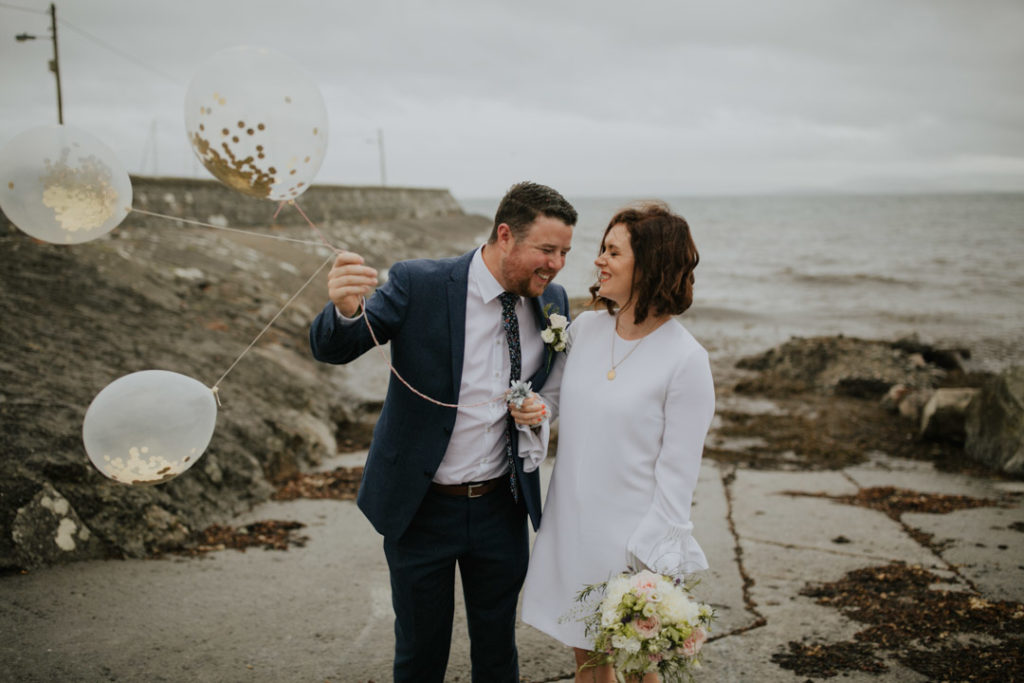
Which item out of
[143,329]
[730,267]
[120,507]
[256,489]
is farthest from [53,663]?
[730,267]

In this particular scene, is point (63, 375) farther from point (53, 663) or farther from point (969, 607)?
point (969, 607)

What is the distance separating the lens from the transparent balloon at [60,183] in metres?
2.28

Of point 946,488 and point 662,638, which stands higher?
point 662,638

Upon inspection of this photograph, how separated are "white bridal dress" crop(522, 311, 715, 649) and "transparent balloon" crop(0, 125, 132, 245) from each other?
1790mm

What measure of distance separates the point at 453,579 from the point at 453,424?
646 mm

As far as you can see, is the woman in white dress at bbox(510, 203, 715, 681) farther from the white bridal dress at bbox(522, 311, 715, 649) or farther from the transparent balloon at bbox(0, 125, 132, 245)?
the transparent balloon at bbox(0, 125, 132, 245)

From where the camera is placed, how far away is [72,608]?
350cm

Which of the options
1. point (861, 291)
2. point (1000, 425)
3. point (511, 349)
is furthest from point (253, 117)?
point (861, 291)

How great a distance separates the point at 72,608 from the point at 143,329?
3618mm

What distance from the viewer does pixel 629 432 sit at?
240 cm

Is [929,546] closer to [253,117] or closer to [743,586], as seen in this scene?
[743,586]

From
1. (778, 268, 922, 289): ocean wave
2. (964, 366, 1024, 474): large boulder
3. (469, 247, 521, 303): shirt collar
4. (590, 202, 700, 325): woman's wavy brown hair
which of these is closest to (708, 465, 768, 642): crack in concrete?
(590, 202, 700, 325): woman's wavy brown hair

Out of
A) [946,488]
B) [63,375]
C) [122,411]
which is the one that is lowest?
[946,488]

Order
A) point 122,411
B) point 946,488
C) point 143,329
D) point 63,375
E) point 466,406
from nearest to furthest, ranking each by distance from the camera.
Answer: point 122,411 → point 466,406 → point 63,375 → point 946,488 → point 143,329
